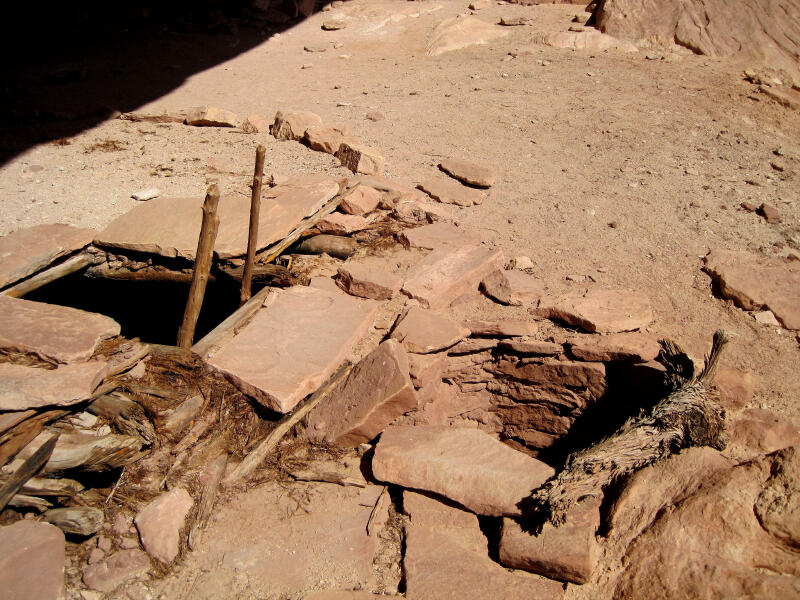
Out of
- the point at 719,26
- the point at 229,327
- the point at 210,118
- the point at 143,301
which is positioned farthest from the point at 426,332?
the point at 719,26

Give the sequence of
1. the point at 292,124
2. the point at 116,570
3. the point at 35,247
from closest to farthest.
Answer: the point at 116,570, the point at 35,247, the point at 292,124

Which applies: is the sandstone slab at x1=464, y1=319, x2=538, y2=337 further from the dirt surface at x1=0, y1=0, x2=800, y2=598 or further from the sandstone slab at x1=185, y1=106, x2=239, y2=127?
the sandstone slab at x1=185, y1=106, x2=239, y2=127

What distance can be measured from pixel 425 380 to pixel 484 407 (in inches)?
24.0

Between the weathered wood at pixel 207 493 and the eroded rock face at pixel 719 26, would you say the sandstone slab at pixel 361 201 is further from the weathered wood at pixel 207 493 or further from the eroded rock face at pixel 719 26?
the eroded rock face at pixel 719 26

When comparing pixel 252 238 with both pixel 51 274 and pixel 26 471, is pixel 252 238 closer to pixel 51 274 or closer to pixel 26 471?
pixel 51 274

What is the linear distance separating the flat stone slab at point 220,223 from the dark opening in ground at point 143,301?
368mm

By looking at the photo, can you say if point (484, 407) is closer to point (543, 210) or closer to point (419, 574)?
point (419, 574)

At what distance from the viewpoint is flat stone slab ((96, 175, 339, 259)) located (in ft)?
13.5

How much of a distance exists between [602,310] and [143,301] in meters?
3.40

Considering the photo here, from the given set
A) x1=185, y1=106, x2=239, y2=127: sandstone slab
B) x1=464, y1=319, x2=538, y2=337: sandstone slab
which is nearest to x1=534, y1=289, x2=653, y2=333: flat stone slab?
x1=464, y1=319, x2=538, y2=337: sandstone slab

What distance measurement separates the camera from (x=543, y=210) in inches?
185

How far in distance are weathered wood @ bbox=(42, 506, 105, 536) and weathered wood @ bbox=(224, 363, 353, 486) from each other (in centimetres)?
64

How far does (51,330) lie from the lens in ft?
11.0

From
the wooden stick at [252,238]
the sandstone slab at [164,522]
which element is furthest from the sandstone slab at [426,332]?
the sandstone slab at [164,522]
